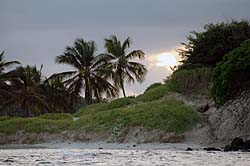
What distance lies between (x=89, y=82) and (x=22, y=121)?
12.9 meters

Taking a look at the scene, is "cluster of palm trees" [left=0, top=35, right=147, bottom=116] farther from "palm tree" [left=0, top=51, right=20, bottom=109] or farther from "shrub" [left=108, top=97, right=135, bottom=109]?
"shrub" [left=108, top=97, right=135, bottom=109]

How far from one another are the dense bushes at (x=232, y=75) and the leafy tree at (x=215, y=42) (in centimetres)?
642

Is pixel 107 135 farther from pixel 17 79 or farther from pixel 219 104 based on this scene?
pixel 17 79

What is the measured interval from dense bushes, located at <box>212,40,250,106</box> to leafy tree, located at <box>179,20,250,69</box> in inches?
253

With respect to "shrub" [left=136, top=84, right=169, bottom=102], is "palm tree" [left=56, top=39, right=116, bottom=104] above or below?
above

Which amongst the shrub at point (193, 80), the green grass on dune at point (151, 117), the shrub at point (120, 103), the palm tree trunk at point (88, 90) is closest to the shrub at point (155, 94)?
the shrub at point (120, 103)

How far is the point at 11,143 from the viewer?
28000 mm

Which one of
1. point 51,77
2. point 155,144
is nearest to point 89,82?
point 51,77

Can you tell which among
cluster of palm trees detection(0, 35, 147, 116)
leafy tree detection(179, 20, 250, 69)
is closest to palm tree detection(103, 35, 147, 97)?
cluster of palm trees detection(0, 35, 147, 116)

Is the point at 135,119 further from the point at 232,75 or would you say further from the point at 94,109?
the point at 94,109

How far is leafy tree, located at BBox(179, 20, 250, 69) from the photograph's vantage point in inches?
1150

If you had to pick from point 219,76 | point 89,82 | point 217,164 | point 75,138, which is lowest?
point 217,164

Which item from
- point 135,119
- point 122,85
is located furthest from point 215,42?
point 122,85

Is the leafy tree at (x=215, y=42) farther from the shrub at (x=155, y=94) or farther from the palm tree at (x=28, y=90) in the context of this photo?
the palm tree at (x=28, y=90)
